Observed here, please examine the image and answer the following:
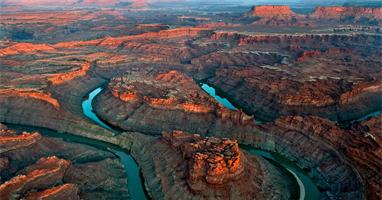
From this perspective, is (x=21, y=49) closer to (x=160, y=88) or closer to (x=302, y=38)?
(x=160, y=88)

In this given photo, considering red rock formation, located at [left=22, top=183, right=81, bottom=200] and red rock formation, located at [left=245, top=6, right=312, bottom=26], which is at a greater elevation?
red rock formation, located at [left=245, top=6, right=312, bottom=26]

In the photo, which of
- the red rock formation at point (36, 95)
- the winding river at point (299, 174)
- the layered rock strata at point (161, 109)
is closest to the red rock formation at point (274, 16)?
the layered rock strata at point (161, 109)

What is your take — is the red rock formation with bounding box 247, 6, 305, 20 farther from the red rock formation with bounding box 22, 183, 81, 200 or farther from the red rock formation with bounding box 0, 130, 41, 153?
the red rock formation with bounding box 22, 183, 81, 200

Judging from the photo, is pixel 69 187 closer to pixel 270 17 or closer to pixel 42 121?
pixel 42 121

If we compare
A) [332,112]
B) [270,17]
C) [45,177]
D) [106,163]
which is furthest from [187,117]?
[270,17]

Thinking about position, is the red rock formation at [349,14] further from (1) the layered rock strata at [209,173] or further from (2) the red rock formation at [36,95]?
(2) the red rock formation at [36,95]

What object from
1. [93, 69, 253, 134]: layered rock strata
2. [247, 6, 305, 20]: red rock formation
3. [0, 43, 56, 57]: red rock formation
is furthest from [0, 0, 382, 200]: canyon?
[247, 6, 305, 20]: red rock formation
